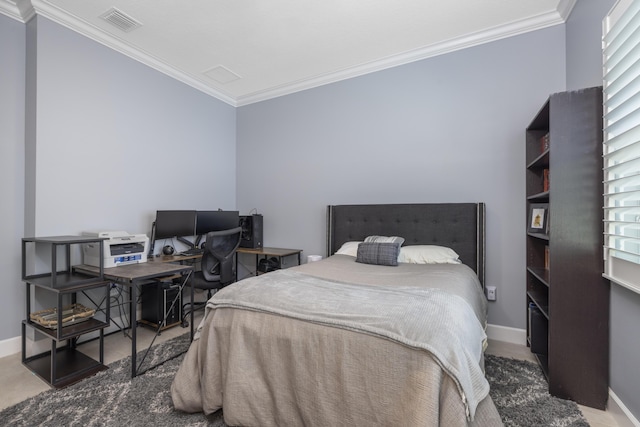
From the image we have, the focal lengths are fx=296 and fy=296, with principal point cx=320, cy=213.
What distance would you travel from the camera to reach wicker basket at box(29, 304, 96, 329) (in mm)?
2024

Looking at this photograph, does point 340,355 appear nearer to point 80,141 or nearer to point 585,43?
point 585,43

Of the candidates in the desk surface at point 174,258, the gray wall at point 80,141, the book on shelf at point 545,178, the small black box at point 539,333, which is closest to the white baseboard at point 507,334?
the small black box at point 539,333

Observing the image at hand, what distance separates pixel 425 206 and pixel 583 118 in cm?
134

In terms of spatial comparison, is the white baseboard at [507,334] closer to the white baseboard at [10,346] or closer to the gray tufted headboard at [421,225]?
the gray tufted headboard at [421,225]

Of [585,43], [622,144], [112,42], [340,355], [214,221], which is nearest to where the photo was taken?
[340,355]

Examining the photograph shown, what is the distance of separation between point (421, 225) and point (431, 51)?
170 centimetres

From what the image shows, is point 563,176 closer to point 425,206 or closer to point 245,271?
point 425,206

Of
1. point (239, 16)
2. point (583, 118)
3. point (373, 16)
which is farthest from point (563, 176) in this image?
point (239, 16)

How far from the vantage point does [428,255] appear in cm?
255

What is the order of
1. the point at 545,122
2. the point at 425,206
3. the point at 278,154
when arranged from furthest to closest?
the point at 278,154 → the point at 425,206 → the point at 545,122

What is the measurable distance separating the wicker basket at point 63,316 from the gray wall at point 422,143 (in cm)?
209

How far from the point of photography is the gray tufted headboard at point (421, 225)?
266cm

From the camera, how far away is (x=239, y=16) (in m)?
2.45

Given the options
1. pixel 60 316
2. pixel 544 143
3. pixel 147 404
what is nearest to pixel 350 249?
pixel 544 143
